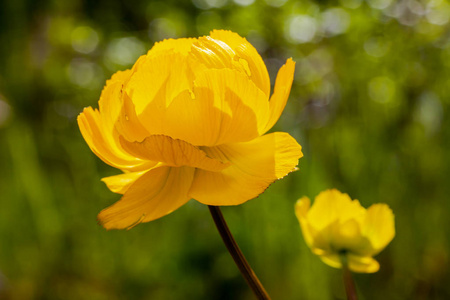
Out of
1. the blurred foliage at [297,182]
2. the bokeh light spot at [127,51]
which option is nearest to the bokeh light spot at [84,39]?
the blurred foliage at [297,182]

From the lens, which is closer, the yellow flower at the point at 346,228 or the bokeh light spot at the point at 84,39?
the yellow flower at the point at 346,228

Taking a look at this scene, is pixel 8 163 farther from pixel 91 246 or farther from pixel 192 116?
pixel 192 116

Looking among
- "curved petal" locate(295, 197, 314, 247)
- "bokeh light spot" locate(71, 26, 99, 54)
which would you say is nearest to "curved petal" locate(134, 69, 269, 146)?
"curved petal" locate(295, 197, 314, 247)

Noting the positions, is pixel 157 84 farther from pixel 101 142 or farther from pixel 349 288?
pixel 349 288

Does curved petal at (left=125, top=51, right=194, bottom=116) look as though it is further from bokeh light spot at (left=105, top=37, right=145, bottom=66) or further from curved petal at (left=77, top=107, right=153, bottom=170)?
bokeh light spot at (left=105, top=37, right=145, bottom=66)

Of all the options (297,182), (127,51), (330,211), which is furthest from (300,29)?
(330,211)

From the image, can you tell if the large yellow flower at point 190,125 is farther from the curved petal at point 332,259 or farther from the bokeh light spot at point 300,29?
the bokeh light spot at point 300,29

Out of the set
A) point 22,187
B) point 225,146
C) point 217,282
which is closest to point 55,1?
point 22,187
